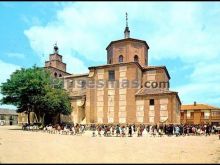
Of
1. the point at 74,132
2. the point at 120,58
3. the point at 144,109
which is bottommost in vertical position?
the point at 74,132

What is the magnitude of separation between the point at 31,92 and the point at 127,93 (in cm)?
1526

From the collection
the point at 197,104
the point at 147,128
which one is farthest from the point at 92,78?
the point at 197,104

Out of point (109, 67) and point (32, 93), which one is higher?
point (109, 67)

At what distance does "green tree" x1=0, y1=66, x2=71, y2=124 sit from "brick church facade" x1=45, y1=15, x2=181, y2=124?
6821mm

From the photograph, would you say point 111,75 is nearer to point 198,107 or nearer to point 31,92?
point 31,92

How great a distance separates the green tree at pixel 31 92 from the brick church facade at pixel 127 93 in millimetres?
6821

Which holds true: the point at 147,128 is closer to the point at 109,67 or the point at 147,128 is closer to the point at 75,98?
the point at 109,67

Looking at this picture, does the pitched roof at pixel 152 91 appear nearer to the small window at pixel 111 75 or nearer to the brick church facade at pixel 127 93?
the brick church facade at pixel 127 93

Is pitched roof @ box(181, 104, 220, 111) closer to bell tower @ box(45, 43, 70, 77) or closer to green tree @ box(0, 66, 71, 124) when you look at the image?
bell tower @ box(45, 43, 70, 77)

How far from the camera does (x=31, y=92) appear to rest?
1741 inches

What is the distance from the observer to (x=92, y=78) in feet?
171

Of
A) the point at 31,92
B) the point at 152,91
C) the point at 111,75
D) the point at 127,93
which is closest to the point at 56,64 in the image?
the point at 111,75

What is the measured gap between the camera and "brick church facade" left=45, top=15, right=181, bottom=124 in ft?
146

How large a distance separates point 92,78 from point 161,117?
1516cm
